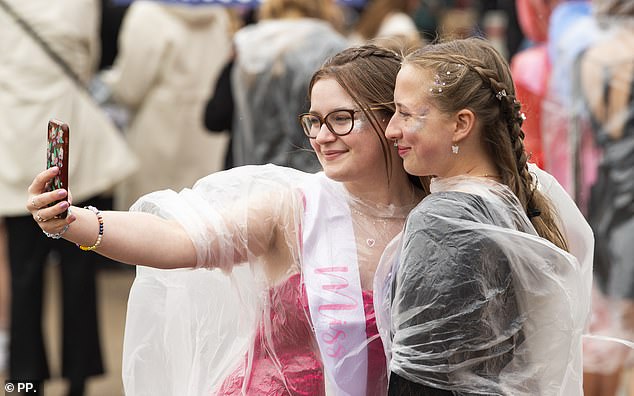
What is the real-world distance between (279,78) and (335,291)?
8.62ft

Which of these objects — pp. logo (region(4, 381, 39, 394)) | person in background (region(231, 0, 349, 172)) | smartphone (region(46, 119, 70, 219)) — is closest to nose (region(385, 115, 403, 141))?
smartphone (region(46, 119, 70, 219))

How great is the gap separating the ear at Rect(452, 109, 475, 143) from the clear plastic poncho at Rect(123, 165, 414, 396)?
1.21 feet

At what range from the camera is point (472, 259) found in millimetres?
2287

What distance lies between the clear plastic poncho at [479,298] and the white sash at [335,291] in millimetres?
158

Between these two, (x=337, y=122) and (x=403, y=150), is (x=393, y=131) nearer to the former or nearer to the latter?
(x=403, y=150)

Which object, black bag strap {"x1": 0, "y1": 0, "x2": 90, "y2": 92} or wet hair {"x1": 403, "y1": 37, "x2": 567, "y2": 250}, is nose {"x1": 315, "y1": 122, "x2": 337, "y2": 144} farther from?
black bag strap {"x1": 0, "y1": 0, "x2": 90, "y2": 92}

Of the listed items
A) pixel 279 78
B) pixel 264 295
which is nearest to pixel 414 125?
pixel 264 295

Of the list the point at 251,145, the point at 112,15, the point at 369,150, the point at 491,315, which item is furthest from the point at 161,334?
the point at 112,15

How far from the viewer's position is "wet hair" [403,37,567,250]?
2398 millimetres

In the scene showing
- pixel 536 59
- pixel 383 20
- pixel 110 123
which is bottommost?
pixel 110 123

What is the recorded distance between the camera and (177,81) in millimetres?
6652

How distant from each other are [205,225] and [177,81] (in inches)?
163

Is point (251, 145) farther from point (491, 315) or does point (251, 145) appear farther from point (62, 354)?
point (491, 315)

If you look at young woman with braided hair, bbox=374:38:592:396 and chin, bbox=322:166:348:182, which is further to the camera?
chin, bbox=322:166:348:182
